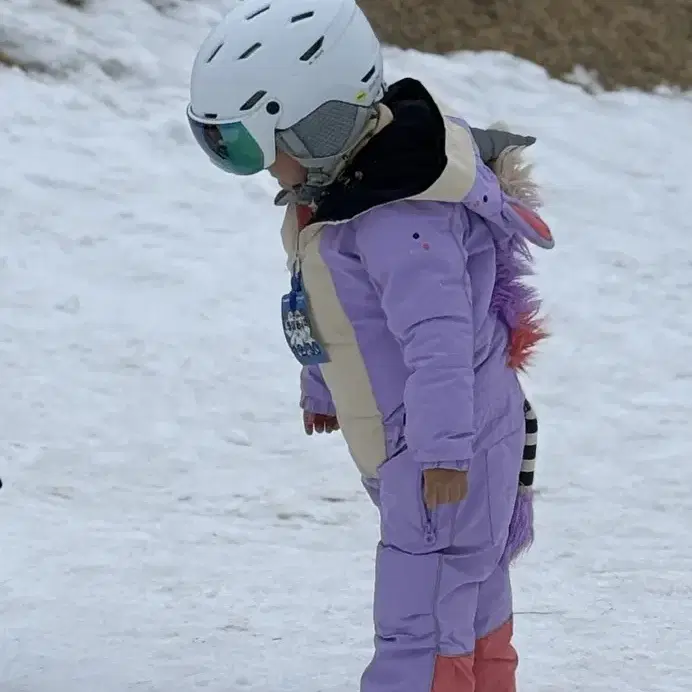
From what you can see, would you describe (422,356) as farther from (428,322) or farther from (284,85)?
(284,85)

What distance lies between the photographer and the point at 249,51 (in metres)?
2.16

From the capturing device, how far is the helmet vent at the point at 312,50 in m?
2.16

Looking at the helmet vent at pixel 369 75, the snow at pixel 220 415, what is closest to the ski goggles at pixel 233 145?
the helmet vent at pixel 369 75

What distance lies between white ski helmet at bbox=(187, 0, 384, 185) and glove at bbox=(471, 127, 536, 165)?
303 mm

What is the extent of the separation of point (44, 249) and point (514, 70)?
4306 millimetres

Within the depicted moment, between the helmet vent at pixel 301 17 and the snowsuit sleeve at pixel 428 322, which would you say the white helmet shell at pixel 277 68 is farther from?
the snowsuit sleeve at pixel 428 322

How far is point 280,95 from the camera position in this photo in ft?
7.06

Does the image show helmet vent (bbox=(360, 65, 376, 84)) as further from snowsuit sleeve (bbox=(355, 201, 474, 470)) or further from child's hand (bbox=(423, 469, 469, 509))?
child's hand (bbox=(423, 469, 469, 509))

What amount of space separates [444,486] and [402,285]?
372mm

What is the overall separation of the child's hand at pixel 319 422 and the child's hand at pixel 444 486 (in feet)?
1.80

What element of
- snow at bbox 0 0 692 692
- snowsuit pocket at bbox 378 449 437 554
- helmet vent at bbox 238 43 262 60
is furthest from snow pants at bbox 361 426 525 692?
helmet vent at bbox 238 43 262 60

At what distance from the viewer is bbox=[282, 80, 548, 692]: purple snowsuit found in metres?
2.11

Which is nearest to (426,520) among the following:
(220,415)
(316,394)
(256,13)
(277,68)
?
(316,394)

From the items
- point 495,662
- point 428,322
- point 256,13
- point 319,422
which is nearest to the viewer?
point 428,322
